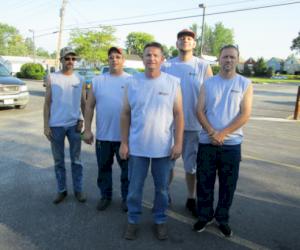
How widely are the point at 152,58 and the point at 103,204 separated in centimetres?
204

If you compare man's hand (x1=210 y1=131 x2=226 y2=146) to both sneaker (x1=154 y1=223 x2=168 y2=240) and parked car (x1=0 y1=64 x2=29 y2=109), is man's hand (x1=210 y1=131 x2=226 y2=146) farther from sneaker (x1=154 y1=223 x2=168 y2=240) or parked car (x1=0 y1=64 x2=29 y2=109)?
parked car (x1=0 y1=64 x2=29 y2=109)

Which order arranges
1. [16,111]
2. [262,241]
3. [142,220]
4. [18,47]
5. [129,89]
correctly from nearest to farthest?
[129,89]
[262,241]
[142,220]
[16,111]
[18,47]

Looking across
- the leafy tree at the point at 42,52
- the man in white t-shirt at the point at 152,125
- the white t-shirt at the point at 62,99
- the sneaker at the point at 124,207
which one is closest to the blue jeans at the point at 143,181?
the man in white t-shirt at the point at 152,125

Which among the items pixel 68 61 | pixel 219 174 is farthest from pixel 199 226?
pixel 68 61

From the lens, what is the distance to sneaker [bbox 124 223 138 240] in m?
3.49

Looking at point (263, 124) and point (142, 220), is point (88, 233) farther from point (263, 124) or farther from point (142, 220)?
point (263, 124)

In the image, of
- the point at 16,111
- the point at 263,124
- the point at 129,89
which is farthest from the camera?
the point at 16,111

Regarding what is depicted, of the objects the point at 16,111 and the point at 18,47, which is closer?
the point at 16,111

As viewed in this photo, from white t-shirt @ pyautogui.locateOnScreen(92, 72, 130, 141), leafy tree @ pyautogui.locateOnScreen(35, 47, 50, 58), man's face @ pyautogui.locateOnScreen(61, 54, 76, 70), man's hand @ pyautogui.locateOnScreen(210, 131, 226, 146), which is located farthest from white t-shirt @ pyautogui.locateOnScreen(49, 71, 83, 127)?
leafy tree @ pyautogui.locateOnScreen(35, 47, 50, 58)

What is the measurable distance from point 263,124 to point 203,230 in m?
8.20

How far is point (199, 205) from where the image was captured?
3707mm

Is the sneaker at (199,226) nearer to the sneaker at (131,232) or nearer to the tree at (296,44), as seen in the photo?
the sneaker at (131,232)

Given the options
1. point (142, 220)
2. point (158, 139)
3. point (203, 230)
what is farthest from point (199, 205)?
point (158, 139)

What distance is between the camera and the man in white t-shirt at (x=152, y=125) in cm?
319
